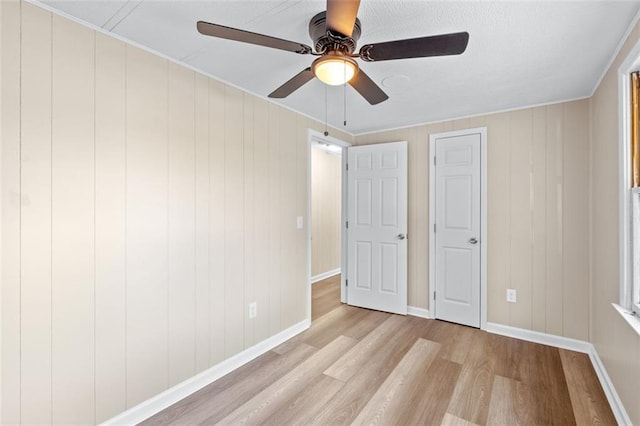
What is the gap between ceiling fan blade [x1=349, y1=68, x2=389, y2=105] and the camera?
160 centimetres

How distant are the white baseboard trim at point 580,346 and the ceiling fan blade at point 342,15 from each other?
2.55 meters

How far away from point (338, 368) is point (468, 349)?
1237 millimetres

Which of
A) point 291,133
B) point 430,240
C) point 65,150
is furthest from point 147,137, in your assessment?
point 430,240

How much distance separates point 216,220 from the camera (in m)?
2.35

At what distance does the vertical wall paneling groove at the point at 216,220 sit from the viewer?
231 centimetres

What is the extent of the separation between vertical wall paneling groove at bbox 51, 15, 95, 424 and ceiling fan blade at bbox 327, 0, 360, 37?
140 centimetres

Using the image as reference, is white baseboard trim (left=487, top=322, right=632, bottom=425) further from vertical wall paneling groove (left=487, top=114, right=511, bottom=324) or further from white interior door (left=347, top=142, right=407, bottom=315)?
white interior door (left=347, top=142, right=407, bottom=315)

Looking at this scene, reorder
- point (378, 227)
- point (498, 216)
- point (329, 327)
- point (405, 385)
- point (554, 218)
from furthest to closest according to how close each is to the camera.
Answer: point (378, 227), point (329, 327), point (498, 216), point (554, 218), point (405, 385)

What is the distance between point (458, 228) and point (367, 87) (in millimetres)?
2230

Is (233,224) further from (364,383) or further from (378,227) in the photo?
(378,227)

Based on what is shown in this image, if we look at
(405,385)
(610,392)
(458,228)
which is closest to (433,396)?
(405,385)

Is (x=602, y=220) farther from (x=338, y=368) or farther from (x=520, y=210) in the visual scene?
(x=338, y=368)

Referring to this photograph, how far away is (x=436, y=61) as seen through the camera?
2053 millimetres

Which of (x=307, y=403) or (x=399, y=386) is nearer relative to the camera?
(x=307, y=403)
